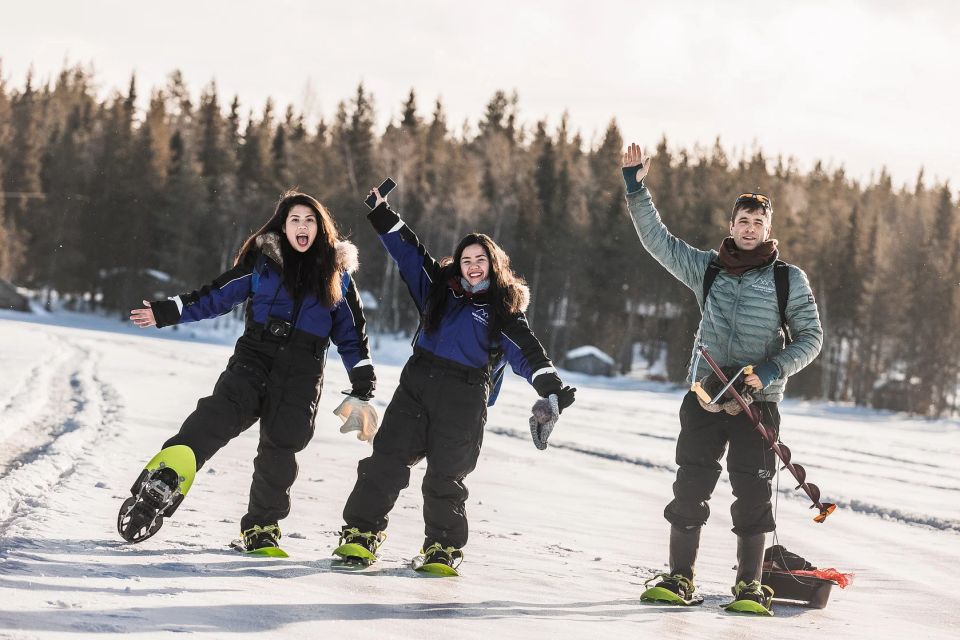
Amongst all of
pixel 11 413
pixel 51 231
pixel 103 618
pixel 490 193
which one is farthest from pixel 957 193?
pixel 103 618

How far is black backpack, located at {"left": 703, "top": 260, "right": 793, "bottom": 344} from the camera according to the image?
4.69m

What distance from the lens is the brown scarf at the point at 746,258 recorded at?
470 cm

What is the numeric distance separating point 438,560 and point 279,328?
1296 mm

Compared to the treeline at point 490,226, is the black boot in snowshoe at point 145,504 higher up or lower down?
lower down

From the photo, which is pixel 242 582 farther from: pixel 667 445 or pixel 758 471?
pixel 667 445

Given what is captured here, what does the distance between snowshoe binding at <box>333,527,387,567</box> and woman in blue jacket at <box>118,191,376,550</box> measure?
1.07ft

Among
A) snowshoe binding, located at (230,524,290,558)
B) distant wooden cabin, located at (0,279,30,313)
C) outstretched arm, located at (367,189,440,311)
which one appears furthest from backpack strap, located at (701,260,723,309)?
distant wooden cabin, located at (0,279,30,313)

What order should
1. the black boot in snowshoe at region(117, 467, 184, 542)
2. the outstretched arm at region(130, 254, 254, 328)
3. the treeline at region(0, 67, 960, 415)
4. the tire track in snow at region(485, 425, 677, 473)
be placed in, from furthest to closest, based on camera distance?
the treeline at region(0, 67, 960, 415)
the tire track in snow at region(485, 425, 677, 473)
the outstretched arm at region(130, 254, 254, 328)
the black boot in snowshoe at region(117, 467, 184, 542)

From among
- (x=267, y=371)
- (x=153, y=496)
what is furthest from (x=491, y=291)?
(x=153, y=496)

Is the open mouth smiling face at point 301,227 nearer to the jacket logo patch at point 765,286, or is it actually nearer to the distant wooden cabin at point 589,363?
the jacket logo patch at point 765,286

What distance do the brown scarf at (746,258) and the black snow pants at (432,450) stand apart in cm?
130

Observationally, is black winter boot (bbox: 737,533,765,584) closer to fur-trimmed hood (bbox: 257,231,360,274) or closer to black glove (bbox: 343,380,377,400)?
black glove (bbox: 343,380,377,400)

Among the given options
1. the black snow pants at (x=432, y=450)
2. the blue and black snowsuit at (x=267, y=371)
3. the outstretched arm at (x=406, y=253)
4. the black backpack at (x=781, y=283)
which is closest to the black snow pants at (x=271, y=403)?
the blue and black snowsuit at (x=267, y=371)

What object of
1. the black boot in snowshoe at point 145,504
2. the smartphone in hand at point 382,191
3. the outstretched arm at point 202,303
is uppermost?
the smartphone in hand at point 382,191
